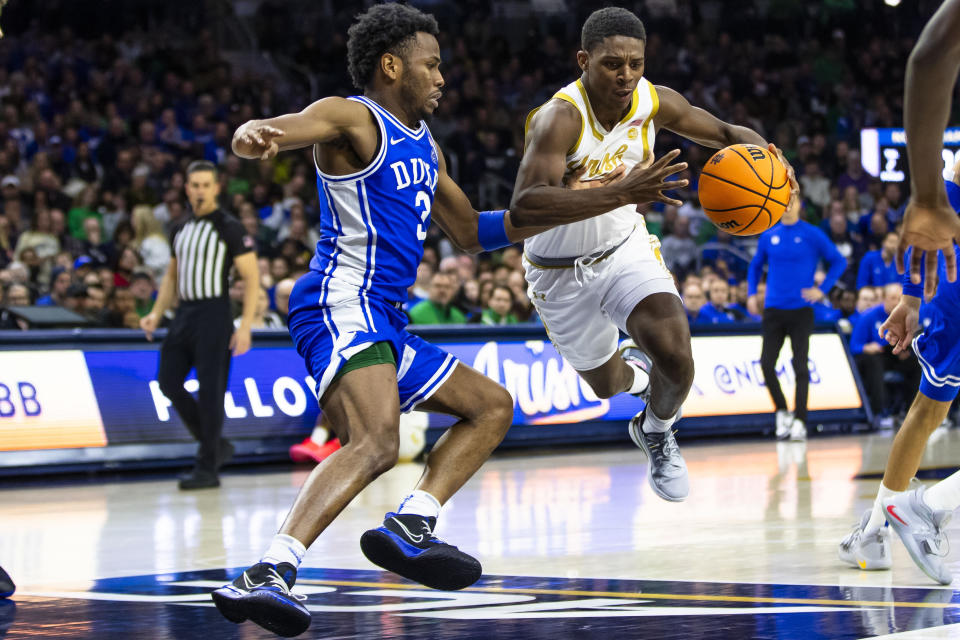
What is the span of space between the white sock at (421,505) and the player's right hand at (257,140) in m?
1.19

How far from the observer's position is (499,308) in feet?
41.4

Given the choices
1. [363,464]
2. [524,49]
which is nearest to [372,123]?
[363,464]

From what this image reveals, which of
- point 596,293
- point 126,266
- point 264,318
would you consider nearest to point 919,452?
point 596,293

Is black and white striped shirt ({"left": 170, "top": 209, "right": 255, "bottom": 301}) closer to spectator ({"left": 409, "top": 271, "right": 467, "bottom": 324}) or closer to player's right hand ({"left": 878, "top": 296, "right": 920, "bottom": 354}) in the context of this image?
spectator ({"left": 409, "top": 271, "right": 467, "bottom": 324})

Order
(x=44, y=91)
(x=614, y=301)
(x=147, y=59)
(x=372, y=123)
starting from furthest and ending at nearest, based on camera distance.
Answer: (x=147, y=59), (x=44, y=91), (x=614, y=301), (x=372, y=123)

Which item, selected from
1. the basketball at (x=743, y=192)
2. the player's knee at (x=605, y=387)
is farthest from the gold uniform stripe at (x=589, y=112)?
the player's knee at (x=605, y=387)

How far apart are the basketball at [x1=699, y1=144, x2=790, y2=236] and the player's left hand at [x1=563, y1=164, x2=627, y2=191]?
359mm

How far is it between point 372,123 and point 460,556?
56.0 inches

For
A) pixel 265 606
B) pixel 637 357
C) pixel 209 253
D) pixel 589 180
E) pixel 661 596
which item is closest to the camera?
pixel 265 606

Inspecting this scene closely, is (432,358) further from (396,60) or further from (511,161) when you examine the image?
(511,161)

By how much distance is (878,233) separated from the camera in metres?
18.3

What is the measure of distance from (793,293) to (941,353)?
6.70 m

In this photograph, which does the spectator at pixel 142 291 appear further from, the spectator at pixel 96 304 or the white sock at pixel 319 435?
the white sock at pixel 319 435

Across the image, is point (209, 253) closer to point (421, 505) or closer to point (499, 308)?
point (499, 308)
